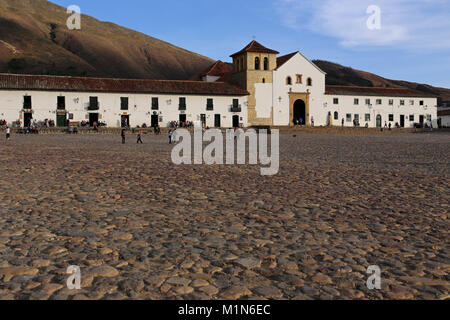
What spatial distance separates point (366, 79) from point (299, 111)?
3018 inches

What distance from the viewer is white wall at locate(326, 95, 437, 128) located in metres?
58.8

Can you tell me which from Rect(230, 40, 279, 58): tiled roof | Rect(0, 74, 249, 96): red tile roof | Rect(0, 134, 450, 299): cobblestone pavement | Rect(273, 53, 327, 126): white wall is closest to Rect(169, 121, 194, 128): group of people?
Rect(0, 74, 249, 96): red tile roof

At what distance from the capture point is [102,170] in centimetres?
1066

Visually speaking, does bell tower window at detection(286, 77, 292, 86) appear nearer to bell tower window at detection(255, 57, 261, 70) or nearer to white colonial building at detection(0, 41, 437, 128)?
white colonial building at detection(0, 41, 437, 128)

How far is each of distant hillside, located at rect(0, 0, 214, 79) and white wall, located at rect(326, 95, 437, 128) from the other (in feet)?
203

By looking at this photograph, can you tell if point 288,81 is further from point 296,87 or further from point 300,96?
point 300,96

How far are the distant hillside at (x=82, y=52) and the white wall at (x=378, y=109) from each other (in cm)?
6189

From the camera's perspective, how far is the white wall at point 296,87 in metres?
55.0

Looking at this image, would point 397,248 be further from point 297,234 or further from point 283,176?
point 283,176

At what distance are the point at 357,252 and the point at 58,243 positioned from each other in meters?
3.02

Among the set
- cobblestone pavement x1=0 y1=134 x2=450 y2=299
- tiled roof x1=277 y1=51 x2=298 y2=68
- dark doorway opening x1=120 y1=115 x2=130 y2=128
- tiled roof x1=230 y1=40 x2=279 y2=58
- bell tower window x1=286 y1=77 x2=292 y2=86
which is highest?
tiled roof x1=230 y1=40 x2=279 y2=58

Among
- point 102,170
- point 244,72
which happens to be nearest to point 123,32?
point 244,72

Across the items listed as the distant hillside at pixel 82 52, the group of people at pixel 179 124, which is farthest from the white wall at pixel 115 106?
the distant hillside at pixel 82 52
